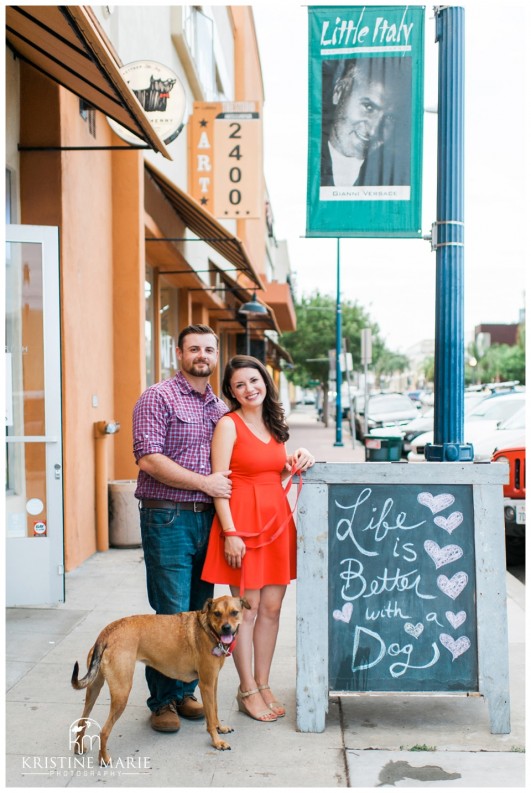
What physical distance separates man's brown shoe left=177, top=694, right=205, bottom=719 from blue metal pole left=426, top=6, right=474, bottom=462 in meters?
1.90

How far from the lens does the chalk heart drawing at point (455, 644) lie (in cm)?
388

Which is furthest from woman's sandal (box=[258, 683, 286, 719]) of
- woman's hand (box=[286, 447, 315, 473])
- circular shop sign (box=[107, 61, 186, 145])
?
circular shop sign (box=[107, 61, 186, 145])

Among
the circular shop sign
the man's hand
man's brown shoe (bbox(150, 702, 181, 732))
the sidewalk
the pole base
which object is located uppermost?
the circular shop sign

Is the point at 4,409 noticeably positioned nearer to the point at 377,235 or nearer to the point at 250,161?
the point at 377,235

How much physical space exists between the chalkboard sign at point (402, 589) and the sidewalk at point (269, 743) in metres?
0.26

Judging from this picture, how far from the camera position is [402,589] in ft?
12.8

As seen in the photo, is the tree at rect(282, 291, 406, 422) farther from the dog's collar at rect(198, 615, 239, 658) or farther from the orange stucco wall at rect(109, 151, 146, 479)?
the dog's collar at rect(198, 615, 239, 658)

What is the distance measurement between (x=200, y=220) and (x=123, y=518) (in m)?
4.58

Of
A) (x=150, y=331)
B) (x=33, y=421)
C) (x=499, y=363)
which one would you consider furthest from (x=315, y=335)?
(x=33, y=421)

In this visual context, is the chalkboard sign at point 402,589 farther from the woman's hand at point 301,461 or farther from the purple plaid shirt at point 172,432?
the purple plaid shirt at point 172,432

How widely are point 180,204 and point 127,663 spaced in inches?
319

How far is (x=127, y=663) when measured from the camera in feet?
11.5

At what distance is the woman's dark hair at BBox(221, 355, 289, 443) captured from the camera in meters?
4.02

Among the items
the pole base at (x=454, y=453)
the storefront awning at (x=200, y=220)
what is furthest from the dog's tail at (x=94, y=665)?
the storefront awning at (x=200, y=220)
